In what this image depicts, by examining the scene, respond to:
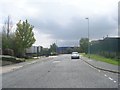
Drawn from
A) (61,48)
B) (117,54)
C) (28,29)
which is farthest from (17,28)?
(61,48)

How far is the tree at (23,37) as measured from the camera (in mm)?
70875

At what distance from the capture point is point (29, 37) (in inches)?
2844

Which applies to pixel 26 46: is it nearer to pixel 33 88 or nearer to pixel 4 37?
pixel 4 37

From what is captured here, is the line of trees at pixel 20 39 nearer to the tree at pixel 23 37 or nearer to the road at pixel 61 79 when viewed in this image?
the tree at pixel 23 37

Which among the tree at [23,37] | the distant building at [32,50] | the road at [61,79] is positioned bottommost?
the road at [61,79]

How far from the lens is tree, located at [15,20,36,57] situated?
70875mm

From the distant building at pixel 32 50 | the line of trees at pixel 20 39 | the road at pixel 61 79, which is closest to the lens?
the road at pixel 61 79

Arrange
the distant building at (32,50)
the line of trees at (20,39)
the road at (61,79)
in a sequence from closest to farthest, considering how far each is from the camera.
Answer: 1. the road at (61,79)
2. the line of trees at (20,39)
3. the distant building at (32,50)

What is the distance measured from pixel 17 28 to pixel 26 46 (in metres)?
5.44

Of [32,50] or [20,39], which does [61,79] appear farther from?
[32,50]

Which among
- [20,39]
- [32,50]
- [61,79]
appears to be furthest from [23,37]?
[61,79]

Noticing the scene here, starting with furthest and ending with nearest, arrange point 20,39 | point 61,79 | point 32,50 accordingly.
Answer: point 32,50 < point 20,39 < point 61,79

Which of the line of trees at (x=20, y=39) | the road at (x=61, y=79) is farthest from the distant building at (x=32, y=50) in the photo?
the road at (x=61, y=79)

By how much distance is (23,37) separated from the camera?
71750 mm
